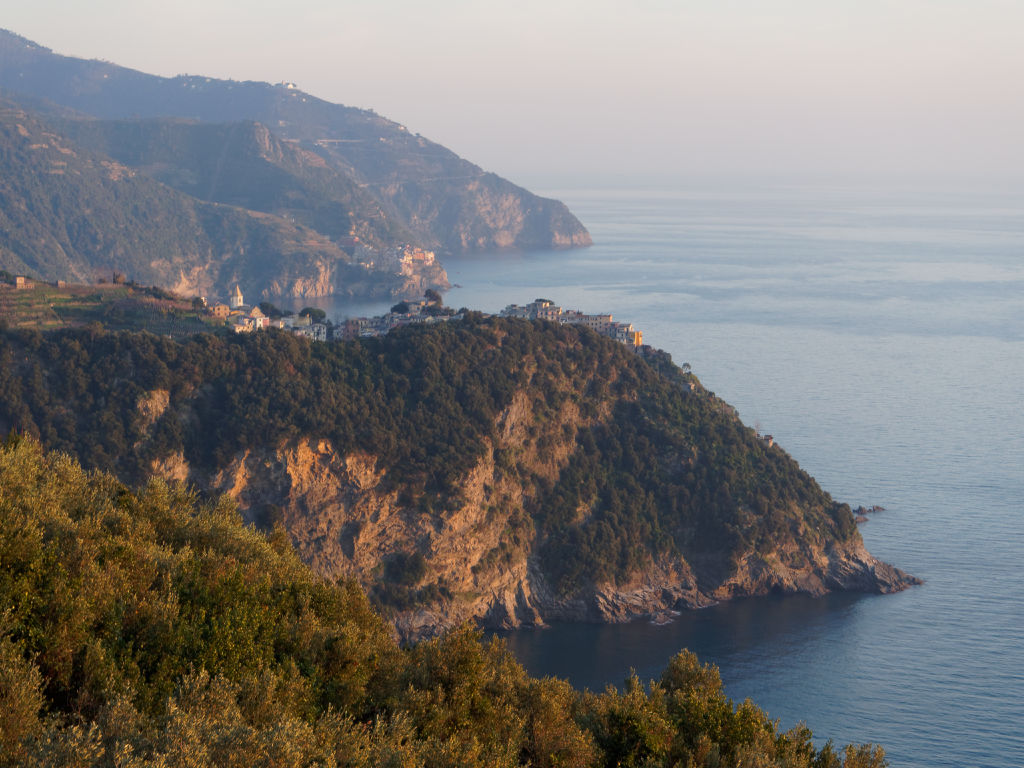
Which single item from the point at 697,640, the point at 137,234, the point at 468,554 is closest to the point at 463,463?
the point at 468,554

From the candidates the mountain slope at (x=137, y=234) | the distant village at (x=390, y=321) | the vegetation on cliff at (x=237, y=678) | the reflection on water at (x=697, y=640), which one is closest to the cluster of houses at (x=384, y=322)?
the distant village at (x=390, y=321)

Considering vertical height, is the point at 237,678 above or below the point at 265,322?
below

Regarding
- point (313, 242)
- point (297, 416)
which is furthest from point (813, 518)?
point (313, 242)

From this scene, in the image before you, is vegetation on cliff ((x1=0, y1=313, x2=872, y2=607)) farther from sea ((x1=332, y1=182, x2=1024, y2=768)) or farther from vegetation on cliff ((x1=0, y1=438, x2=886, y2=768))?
vegetation on cliff ((x1=0, y1=438, x2=886, y2=768))

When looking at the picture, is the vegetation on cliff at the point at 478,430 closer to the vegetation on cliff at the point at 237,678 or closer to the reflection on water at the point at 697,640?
the reflection on water at the point at 697,640

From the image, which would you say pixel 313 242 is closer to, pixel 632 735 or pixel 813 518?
pixel 813 518

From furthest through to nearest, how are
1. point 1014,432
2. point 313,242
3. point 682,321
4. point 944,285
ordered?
point 313,242 < point 944,285 < point 682,321 < point 1014,432

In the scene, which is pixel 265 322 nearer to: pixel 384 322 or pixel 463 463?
pixel 384 322
